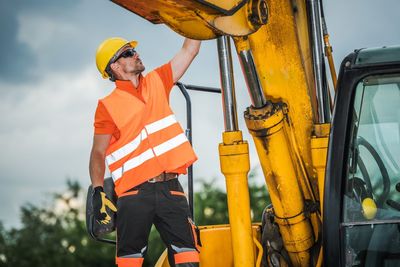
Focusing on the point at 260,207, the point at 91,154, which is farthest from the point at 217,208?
the point at 91,154

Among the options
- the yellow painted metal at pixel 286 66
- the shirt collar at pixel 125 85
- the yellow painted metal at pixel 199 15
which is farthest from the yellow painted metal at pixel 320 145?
the shirt collar at pixel 125 85

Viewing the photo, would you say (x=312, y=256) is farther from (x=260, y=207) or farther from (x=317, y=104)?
(x=260, y=207)

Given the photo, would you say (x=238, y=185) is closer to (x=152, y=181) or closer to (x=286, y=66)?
(x=152, y=181)

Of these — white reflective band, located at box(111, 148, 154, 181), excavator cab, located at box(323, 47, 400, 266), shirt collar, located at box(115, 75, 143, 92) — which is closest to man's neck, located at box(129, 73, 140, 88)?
→ shirt collar, located at box(115, 75, 143, 92)

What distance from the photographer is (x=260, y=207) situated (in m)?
22.9

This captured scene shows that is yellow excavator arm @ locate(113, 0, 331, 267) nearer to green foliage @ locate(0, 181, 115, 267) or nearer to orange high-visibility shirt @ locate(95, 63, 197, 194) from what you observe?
orange high-visibility shirt @ locate(95, 63, 197, 194)

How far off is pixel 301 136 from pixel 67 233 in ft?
71.6

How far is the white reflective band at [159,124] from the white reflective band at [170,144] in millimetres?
91

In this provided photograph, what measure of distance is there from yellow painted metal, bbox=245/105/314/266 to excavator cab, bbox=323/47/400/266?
514 millimetres

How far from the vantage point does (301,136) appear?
13.6 feet

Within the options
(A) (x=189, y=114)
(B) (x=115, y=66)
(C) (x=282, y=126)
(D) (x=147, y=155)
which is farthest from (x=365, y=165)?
(B) (x=115, y=66)

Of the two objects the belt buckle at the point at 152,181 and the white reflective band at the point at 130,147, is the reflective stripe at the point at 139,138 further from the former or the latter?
the belt buckle at the point at 152,181

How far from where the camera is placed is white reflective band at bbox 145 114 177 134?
176 inches

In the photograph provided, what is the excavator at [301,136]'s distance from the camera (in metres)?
3.48
